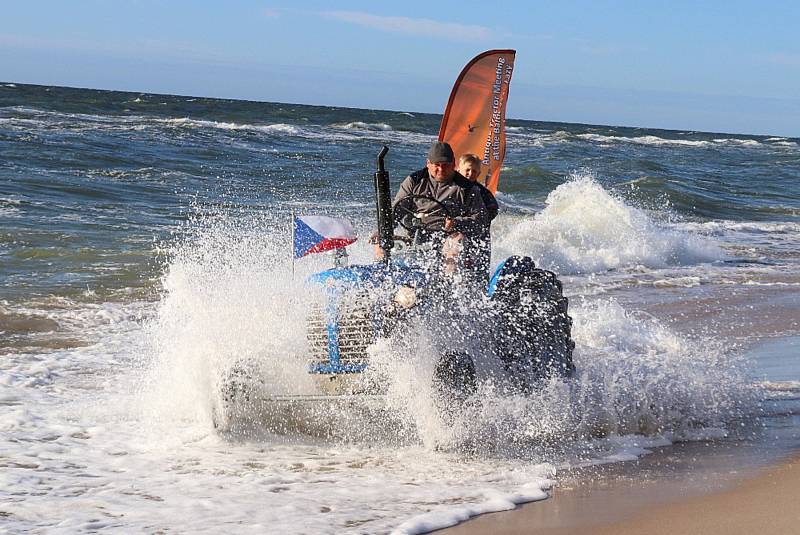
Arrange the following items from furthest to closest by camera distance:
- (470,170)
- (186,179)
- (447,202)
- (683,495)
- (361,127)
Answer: (361,127) → (186,179) → (470,170) → (447,202) → (683,495)

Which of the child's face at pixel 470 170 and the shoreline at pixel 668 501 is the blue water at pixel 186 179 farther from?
the shoreline at pixel 668 501

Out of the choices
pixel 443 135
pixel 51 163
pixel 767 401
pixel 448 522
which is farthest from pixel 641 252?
pixel 51 163

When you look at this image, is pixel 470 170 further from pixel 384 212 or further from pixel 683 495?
pixel 683 495

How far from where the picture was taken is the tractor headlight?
6.26 m

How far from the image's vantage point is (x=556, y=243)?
51.9 ft

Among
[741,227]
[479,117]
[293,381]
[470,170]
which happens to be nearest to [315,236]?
[293,381]

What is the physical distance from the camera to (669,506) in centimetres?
516

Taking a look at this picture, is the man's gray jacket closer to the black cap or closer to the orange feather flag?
the black cap

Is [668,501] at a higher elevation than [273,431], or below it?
higher

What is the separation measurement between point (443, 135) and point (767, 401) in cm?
390

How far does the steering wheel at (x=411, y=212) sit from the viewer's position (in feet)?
23.5

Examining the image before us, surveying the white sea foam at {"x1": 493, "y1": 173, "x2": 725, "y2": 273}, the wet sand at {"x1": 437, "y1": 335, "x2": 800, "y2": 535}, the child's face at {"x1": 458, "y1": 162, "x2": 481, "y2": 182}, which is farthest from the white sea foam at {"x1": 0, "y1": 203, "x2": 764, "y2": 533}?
the white sea foam at {"x1": 493, "y1": 173, "x2": 725, "y2": 273}

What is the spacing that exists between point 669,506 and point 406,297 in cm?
195

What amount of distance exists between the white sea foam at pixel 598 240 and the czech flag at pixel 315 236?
8.33 meters
